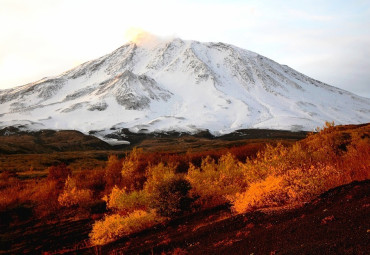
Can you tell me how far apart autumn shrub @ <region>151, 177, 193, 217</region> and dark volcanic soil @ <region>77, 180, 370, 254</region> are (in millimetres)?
2669

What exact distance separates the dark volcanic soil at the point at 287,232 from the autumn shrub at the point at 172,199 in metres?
2.67

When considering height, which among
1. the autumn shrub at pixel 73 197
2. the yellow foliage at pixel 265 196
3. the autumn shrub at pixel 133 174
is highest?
the yellow foliage at pixel 265 196

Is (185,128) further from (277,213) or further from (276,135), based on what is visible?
(277,213)

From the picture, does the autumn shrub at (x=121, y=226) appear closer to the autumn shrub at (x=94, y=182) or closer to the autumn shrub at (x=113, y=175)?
the autumn shrub at (x=94, y=182)

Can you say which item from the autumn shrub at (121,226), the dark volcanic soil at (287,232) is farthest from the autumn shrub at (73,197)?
the dark volcanic soil at (287,232)

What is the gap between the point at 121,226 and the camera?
16.0 metres

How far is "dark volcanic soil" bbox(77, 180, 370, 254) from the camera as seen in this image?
24.0ft

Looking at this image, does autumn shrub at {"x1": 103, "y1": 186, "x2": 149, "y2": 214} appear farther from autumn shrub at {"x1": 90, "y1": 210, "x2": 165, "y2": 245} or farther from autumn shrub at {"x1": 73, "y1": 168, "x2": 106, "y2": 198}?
autumn shrub at {"x1": 73, "y1": 168, "x2": 106, "y2": 198}

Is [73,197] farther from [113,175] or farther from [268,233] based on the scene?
[268,233]

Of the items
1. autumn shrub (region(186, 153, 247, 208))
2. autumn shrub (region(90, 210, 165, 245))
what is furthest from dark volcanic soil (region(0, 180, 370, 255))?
autumn shrub (region(186, 153, 247, 208))

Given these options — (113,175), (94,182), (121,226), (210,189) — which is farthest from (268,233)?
(94,182)

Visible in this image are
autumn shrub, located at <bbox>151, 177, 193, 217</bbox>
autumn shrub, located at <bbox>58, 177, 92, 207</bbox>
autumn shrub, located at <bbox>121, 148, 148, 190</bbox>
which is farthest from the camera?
autumn shrub, located at <bbox>121, 148, 148, 190</bbox>

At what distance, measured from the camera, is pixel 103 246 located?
1512 centimetres

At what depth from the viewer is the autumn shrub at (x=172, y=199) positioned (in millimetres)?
16953
